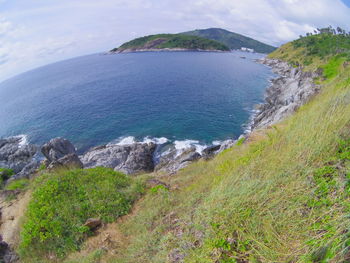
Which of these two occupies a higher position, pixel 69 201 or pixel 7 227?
pixel 69 201

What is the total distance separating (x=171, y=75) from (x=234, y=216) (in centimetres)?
7227

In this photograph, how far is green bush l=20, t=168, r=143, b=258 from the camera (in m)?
6.75

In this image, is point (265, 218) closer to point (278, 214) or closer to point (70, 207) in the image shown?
point (278, 214)

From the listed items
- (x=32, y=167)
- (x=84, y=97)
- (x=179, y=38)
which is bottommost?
(x=32, y=167)

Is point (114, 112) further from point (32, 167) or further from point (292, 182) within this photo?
point (292, 182)

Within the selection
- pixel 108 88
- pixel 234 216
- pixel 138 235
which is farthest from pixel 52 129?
pixel 234 216

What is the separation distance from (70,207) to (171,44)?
187996mm

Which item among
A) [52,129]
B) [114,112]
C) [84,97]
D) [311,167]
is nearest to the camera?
[311,167]

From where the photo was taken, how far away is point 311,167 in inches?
169

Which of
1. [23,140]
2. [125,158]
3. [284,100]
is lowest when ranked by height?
[125,158]

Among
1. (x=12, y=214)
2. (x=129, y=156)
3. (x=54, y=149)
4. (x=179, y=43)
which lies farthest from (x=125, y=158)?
(x=179, y=43)

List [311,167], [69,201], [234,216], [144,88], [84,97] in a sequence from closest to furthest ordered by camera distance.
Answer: [234,216] < [311,167] < [69,201] < [84,97] < [144,88]

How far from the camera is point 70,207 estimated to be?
26.0 ft

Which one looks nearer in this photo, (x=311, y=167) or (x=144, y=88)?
(x=311, y=167)
